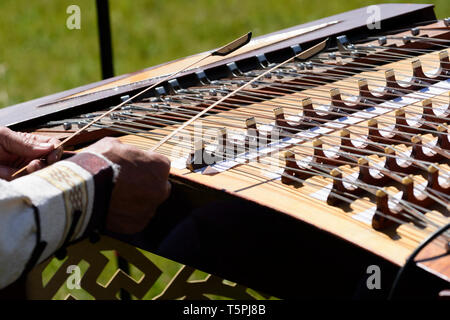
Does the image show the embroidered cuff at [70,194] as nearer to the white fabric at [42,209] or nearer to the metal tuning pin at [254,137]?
the white fabric at [42,209]

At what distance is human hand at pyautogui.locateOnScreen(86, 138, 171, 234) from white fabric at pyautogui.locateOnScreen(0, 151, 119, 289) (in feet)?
0.15

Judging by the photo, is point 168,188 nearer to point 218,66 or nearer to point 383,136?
point 383,136

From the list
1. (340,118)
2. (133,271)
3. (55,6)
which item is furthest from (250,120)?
(55,6)

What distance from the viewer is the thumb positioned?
1810 millimetres

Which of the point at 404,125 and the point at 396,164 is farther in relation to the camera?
the point at 404,125

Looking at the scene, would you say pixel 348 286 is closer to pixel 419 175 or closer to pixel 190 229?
pixel 419 175

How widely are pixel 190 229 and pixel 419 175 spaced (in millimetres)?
558

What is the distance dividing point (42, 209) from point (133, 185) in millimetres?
249

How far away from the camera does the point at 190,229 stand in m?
1.80

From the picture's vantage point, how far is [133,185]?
161 cm

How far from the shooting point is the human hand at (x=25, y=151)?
1.80 m

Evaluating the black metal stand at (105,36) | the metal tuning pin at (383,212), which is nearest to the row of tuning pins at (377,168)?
the metal tuning pin at (383,212)
